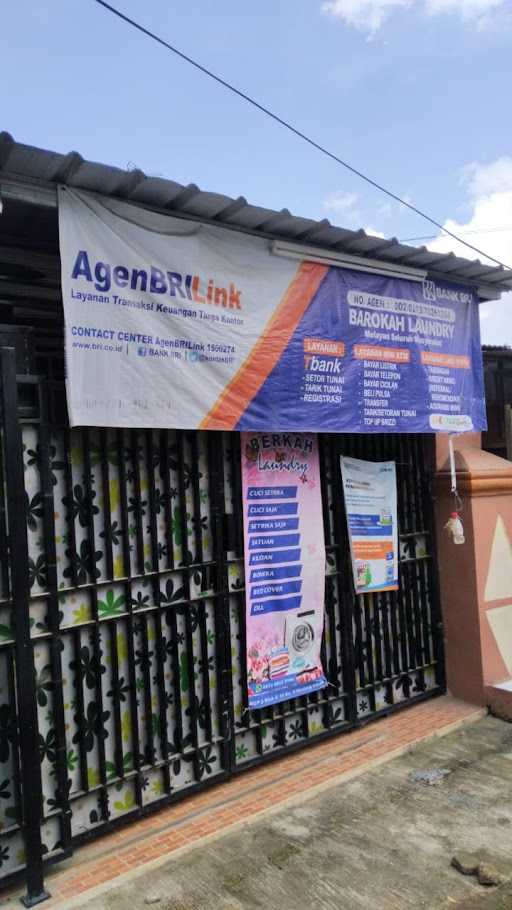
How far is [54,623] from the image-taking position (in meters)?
3.63

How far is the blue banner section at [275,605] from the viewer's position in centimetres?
479

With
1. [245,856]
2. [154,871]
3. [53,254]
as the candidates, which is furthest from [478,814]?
[53,254]

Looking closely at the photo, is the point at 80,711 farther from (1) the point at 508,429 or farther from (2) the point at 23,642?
(1) the point at 508,429

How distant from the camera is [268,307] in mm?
4660

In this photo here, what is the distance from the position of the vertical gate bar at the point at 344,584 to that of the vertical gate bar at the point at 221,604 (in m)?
1.14

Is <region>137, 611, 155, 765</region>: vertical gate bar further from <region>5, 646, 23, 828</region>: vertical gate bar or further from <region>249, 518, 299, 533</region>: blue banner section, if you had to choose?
<region>249, 518, 299, 533</region>: blue banner section

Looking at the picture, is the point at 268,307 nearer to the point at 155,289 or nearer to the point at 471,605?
the point at 155,289

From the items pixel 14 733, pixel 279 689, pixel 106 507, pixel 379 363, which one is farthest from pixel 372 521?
pixel 14 733

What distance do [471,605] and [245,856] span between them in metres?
3.15

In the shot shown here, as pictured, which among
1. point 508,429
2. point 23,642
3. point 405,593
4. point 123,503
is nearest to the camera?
point 23,642

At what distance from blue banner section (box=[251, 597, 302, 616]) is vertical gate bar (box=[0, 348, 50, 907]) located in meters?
1.77

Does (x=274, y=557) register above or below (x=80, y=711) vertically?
above

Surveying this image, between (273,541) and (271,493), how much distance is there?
0.36 meters

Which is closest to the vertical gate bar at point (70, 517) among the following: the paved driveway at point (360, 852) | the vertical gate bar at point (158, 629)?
the vertical gate bar at point (158, 629)
